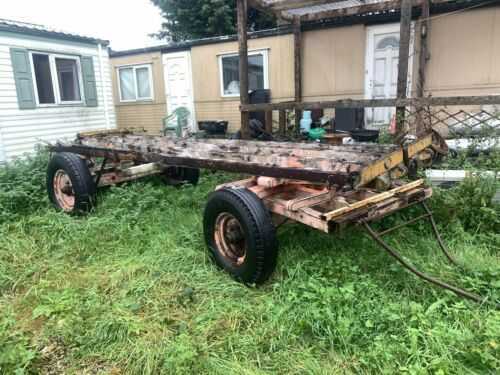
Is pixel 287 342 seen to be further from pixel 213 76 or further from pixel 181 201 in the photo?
pixel 213 76

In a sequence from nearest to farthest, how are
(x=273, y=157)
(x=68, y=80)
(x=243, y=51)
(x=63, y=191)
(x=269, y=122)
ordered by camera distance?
(x=273, y=157)
(x=63, y=191)
(x=243, y=51)
(x=269, y=122)
(x=68, y=80)

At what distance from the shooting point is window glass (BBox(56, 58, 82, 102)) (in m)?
9.37

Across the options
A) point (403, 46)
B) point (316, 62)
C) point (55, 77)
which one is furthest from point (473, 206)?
point (55, 77)

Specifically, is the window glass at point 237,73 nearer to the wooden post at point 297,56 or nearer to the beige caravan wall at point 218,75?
the beige caravan wall at point 218,75

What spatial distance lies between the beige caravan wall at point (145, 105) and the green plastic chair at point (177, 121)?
710mm

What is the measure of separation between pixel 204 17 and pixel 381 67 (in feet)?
32.9

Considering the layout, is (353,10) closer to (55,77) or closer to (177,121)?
(177,121)

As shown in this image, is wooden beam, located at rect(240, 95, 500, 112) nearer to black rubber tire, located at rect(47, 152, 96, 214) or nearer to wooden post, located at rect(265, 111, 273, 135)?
wooden post, located at rect(265, 111, 273, 135)

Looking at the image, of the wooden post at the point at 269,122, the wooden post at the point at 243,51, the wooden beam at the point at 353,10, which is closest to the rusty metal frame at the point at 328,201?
the wooden post at the point at 243,51

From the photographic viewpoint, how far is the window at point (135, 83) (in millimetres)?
12508

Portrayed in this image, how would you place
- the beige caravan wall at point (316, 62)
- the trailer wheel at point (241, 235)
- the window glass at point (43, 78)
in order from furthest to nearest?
1. the beige caravan wall at point (316, 62)
2. the window glass at point (43, 78)
3. the trailer wheel at point (241, 235)

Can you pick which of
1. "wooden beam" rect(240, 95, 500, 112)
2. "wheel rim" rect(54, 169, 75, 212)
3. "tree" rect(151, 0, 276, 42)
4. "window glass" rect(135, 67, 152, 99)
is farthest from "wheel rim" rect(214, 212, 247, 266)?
"tree" rect(151, 0, 276, 42)

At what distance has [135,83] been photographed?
12742 mm

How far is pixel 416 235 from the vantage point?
349 cm
